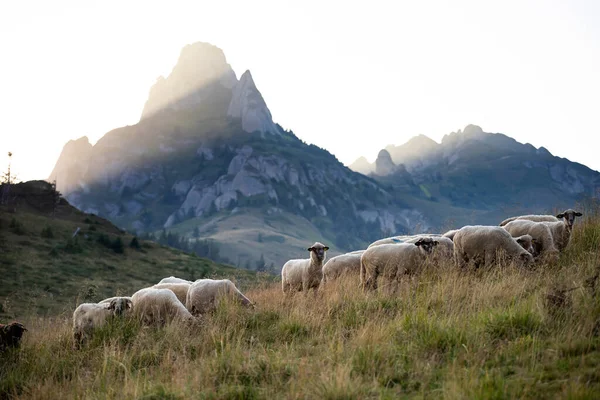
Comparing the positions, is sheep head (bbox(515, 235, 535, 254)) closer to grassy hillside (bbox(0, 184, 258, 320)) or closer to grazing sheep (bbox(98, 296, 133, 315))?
grazing sheep (bbox(98, 296, 133, 315))

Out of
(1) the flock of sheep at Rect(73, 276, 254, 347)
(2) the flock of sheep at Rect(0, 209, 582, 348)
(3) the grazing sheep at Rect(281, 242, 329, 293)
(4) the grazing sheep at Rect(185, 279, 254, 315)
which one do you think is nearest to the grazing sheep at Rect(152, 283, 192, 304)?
(2) the flock of sheep at Rect(0, 209, 582, 348)

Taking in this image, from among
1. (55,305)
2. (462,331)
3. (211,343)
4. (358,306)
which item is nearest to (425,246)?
(358,306)

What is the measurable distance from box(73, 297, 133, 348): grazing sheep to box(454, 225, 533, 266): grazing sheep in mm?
8346

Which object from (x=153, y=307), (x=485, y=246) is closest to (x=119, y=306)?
(x=153, y=307)

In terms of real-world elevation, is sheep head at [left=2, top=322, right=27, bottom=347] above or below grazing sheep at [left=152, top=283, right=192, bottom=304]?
below

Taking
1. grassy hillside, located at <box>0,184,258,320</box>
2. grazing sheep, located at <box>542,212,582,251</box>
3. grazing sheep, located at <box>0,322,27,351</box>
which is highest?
grazing sheep, located at <box>542,212,582,251</box>

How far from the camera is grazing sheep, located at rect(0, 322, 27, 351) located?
9.72 m

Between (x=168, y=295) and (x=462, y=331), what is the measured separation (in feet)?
23.8

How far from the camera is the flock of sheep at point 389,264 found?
10.4 metres

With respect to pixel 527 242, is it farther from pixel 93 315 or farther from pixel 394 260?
pixel 93 315

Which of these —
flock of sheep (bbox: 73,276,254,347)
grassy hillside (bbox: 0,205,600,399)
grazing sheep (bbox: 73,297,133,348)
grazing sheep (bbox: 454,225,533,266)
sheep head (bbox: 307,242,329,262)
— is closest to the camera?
grassy hillside (bbox: 0,205,600,399)

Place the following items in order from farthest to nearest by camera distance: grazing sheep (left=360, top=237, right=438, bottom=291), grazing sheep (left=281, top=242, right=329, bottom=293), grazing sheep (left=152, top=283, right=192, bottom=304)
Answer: grazing sheep (left=281, top=242, right=329, bottom=293) < grazing sheep (left=152, top=283, right=192, bottom=304) < grazing sheep (left=360, top=237, right=438, bottom=291)

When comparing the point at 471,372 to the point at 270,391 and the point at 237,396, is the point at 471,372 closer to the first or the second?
the point at 270,391

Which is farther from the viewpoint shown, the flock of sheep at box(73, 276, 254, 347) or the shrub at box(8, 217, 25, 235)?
the shrub at box(8, 217, 25, 235)
